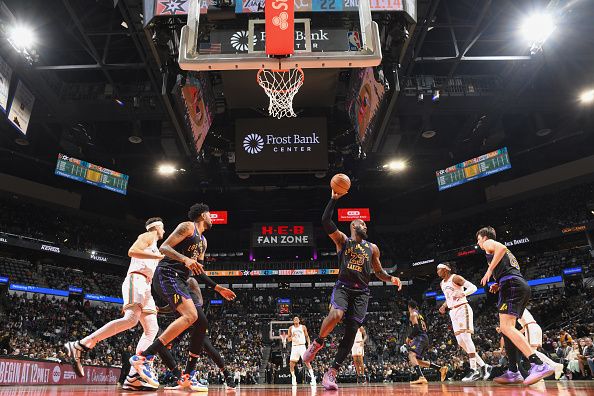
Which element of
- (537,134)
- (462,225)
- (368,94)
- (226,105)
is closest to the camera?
(368,94)

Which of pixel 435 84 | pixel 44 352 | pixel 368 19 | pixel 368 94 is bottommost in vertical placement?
pixel 44 352

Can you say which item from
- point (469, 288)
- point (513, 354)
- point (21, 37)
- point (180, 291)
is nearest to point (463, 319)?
point (469, 288)

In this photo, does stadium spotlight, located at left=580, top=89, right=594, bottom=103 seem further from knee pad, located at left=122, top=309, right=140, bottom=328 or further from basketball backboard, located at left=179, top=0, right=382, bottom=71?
knee pad, located at left=122, top=309, right=140, bottom=328

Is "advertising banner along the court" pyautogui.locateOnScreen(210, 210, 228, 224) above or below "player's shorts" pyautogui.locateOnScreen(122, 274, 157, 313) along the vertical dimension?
above

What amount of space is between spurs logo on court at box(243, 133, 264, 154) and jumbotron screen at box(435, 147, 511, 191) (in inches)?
419

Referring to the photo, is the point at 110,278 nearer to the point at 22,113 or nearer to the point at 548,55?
the point at 22,113

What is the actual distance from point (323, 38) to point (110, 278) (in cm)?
2968

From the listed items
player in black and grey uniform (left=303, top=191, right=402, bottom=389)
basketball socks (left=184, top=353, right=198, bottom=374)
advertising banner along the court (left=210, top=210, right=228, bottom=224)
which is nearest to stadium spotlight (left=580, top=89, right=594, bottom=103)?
player in black and grey uniform (left=303, top=191, right=402, bottom=389)

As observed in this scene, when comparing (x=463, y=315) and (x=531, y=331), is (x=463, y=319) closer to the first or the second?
(x=463, y=315)

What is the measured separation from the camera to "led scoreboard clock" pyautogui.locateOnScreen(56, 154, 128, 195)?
60.8 ft

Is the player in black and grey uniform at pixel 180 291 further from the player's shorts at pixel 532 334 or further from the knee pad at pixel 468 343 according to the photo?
the player's shorts at pixel 532 334

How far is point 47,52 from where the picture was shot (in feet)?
45.9

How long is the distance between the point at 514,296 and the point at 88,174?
18263 mm

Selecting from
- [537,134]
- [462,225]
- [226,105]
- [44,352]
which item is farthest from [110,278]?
[537,134]
